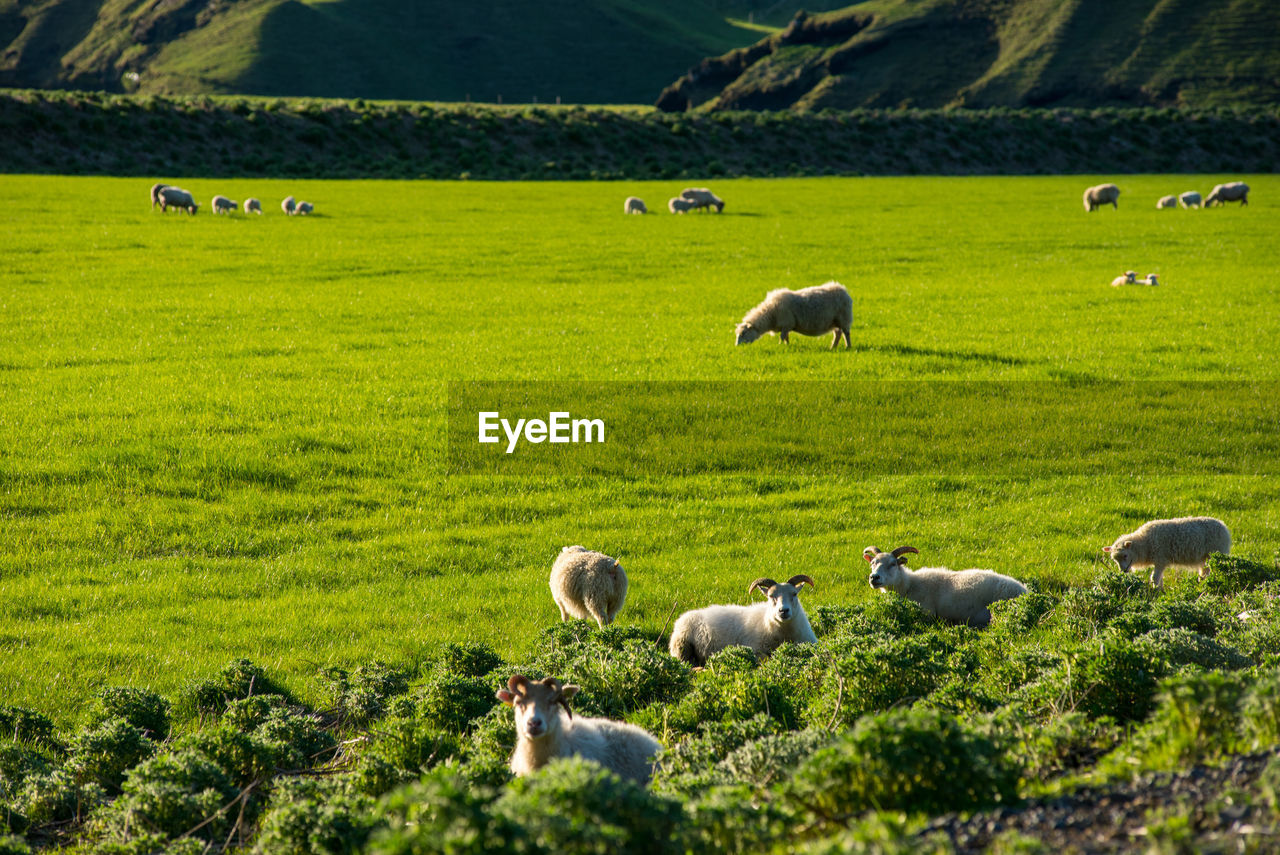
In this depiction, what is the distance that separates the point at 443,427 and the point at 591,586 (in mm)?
7611

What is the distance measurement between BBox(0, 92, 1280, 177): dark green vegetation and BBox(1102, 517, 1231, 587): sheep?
206 ft

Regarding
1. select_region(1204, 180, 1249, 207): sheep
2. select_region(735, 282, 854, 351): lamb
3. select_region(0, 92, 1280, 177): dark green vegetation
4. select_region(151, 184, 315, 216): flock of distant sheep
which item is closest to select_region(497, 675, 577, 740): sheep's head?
select_region(735, 282, 854, 351): lamb

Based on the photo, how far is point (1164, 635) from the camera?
7.50 m

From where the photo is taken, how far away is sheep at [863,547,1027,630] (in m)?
10.1

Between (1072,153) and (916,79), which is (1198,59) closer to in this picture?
(916,79)

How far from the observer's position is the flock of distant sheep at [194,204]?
46.5 meters

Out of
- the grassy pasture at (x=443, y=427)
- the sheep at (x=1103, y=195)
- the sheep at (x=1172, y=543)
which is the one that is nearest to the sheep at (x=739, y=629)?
the grassy pasture at (x=443, y=427)

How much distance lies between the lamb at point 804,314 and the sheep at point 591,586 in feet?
44.6

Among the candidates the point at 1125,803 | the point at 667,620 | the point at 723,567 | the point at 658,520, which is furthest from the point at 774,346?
the point at 1125,803

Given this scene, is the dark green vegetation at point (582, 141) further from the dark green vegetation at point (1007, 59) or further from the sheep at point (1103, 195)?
the dark green vegetation at point (1007, 59)

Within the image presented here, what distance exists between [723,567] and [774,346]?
1284cm

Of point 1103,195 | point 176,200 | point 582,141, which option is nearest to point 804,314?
point 176,200

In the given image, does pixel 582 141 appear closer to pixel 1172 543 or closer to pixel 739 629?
pixel 1172 543

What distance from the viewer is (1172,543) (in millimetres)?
11336
